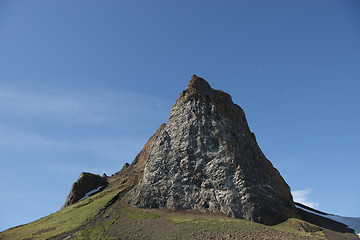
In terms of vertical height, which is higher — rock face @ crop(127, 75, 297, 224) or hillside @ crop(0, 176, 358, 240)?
rock face @ crop(127, 75, 297, 224)

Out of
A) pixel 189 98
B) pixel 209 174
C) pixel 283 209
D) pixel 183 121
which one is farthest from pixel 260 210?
pixel 189 98

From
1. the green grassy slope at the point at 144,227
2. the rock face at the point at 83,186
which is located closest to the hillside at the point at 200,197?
the green grassy slope at the point at 144,227

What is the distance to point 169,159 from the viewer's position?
59.7 meters

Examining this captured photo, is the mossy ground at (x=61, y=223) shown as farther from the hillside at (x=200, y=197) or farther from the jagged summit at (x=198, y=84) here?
the jagged summit at (x=198, y=84)

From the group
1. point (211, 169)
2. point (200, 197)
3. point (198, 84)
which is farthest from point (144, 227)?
point (198, 84)

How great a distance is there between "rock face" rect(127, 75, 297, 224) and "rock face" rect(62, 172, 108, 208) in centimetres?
2245

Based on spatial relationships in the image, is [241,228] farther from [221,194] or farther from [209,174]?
[209,174]

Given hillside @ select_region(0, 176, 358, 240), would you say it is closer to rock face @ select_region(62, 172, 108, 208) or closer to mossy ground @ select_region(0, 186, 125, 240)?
mossy ground @ select_region(0, 186, 125, 240)

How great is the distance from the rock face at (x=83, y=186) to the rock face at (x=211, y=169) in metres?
22.4

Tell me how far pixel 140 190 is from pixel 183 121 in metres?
19.8

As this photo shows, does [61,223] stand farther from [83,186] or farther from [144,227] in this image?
[83,186]

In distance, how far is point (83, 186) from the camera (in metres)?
79.9

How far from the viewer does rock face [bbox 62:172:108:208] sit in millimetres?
75125

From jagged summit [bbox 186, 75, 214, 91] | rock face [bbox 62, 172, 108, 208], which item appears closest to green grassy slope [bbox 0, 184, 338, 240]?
rock face [bbox 62, 172, 108, 208]
